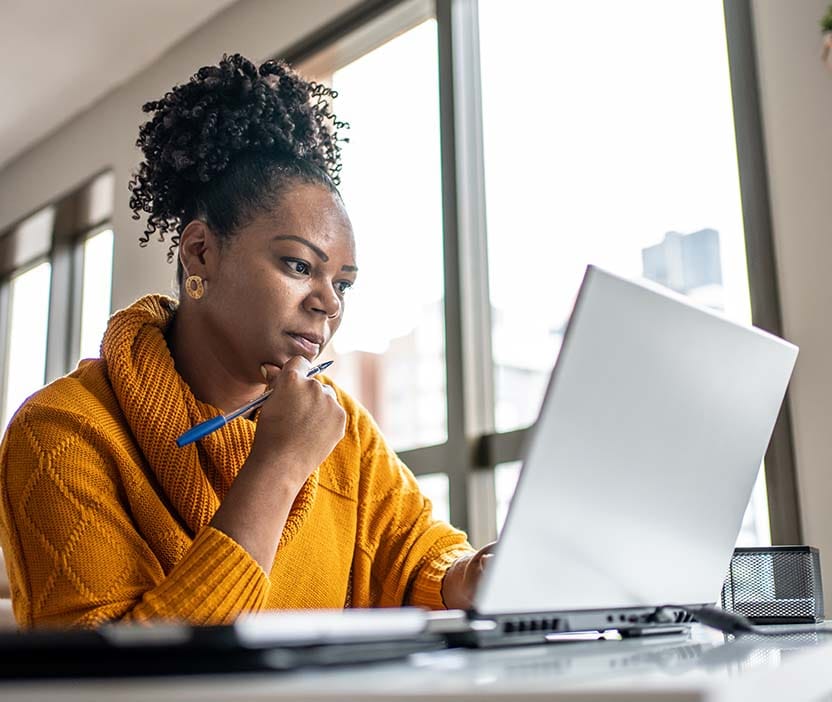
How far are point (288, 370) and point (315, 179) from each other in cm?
38

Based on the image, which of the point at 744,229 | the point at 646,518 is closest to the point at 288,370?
the point at 646,518

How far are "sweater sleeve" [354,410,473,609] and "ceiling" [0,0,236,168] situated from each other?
8.01ft

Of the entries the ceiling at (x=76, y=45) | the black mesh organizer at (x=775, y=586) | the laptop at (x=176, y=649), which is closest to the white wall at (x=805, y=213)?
the black mesh organizer at (x=775, y=586)

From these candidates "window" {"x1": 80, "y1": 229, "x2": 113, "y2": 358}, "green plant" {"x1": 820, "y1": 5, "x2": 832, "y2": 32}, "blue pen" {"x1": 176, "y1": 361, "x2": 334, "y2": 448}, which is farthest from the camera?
"window" {"x1": 80, "y1": 229, "x2": 113, "y2": 358}

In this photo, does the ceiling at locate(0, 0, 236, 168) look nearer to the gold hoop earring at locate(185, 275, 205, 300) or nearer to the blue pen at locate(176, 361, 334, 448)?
the gold hoop earring at locate(185, 275, 205, 300)

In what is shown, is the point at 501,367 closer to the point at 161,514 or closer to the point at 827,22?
the point at 827,22

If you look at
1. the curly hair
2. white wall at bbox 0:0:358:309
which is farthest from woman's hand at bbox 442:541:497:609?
white wall at bbox 0:0:358:309

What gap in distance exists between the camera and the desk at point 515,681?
405 mm

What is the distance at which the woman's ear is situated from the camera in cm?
138

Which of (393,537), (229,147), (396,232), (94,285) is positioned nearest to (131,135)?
(94,285)

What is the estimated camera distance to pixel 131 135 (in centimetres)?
378

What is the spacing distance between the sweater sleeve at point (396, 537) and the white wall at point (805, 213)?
74 centimetres

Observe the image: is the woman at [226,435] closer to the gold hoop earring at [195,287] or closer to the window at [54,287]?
the gold hoop earring at [195,287]

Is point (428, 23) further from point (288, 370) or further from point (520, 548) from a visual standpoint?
point (520, 548)
